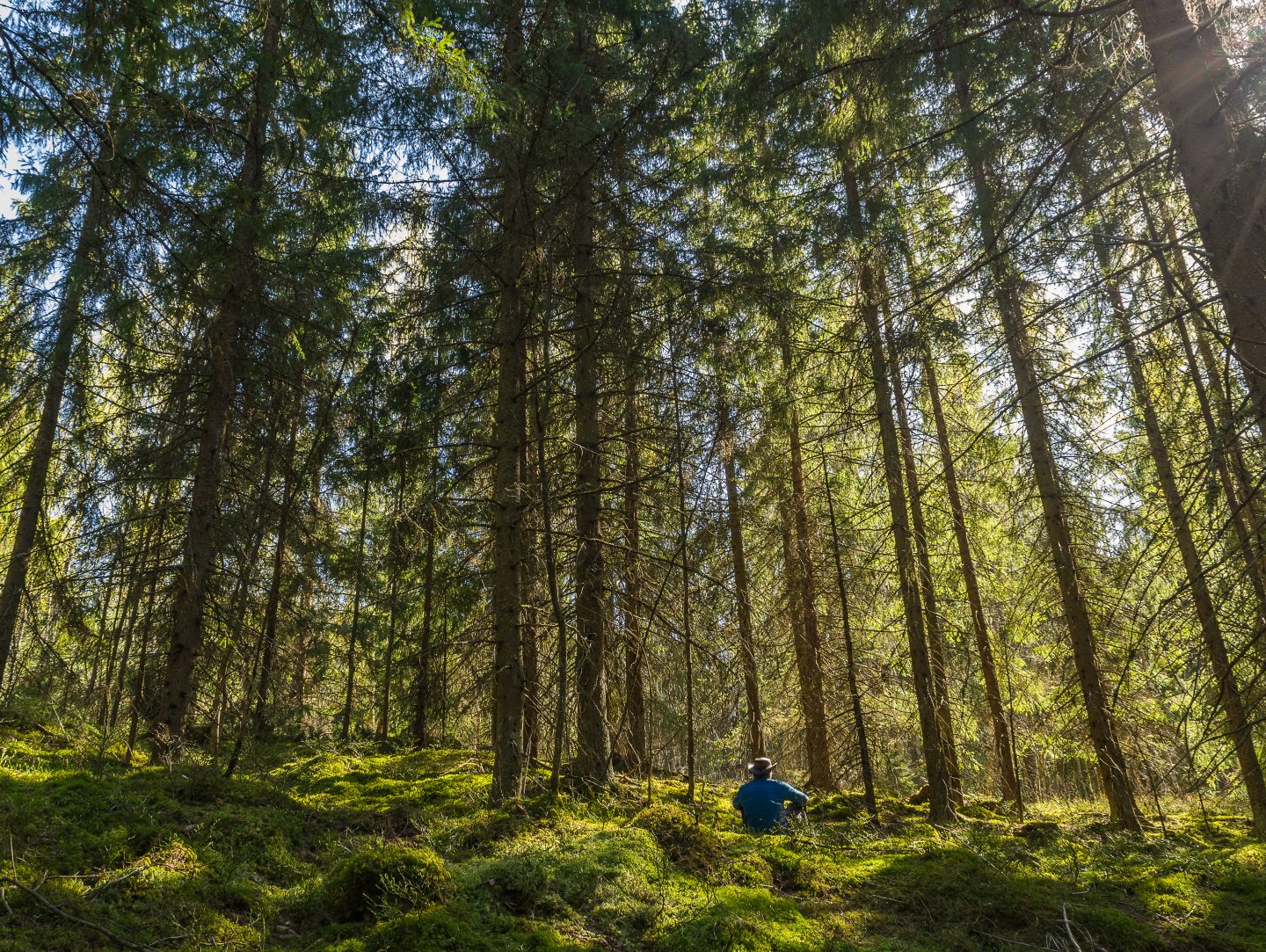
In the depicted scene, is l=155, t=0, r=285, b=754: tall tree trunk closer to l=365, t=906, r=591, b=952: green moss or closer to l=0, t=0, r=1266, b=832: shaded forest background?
l=0, t=0, r=1266, b=832: shaded forest background

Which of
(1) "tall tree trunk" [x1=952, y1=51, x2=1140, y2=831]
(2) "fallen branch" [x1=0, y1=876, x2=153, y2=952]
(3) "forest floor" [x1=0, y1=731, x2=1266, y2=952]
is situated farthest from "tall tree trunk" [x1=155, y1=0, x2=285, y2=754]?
(1) "tall tree trunk" [x1=952, y1=51, x2=1140, y2=831]

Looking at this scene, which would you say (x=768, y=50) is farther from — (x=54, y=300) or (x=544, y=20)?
(x=54, y=300)

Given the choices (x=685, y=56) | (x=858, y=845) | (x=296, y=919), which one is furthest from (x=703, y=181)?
(x=296, y=919)

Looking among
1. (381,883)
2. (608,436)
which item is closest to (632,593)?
(608,436)

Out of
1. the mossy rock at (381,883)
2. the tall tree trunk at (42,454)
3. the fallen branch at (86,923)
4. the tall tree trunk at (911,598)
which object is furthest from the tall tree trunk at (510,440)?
the tall tree trunk at (42,454)

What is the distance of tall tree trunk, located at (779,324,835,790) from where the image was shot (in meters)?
11.5

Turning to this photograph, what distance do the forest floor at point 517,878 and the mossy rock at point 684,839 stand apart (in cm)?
2

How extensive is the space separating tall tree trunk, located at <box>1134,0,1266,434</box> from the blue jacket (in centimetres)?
589

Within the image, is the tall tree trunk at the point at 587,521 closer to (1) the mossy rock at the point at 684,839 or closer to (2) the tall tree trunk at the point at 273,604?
(1) the mossy rock at the point at 684,839

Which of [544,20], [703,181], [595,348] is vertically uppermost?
[544,20]

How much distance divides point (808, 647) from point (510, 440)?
22.1 feet

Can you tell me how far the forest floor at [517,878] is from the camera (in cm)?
391

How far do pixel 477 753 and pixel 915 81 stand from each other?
33.5 ft

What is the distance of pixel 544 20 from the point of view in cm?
782
